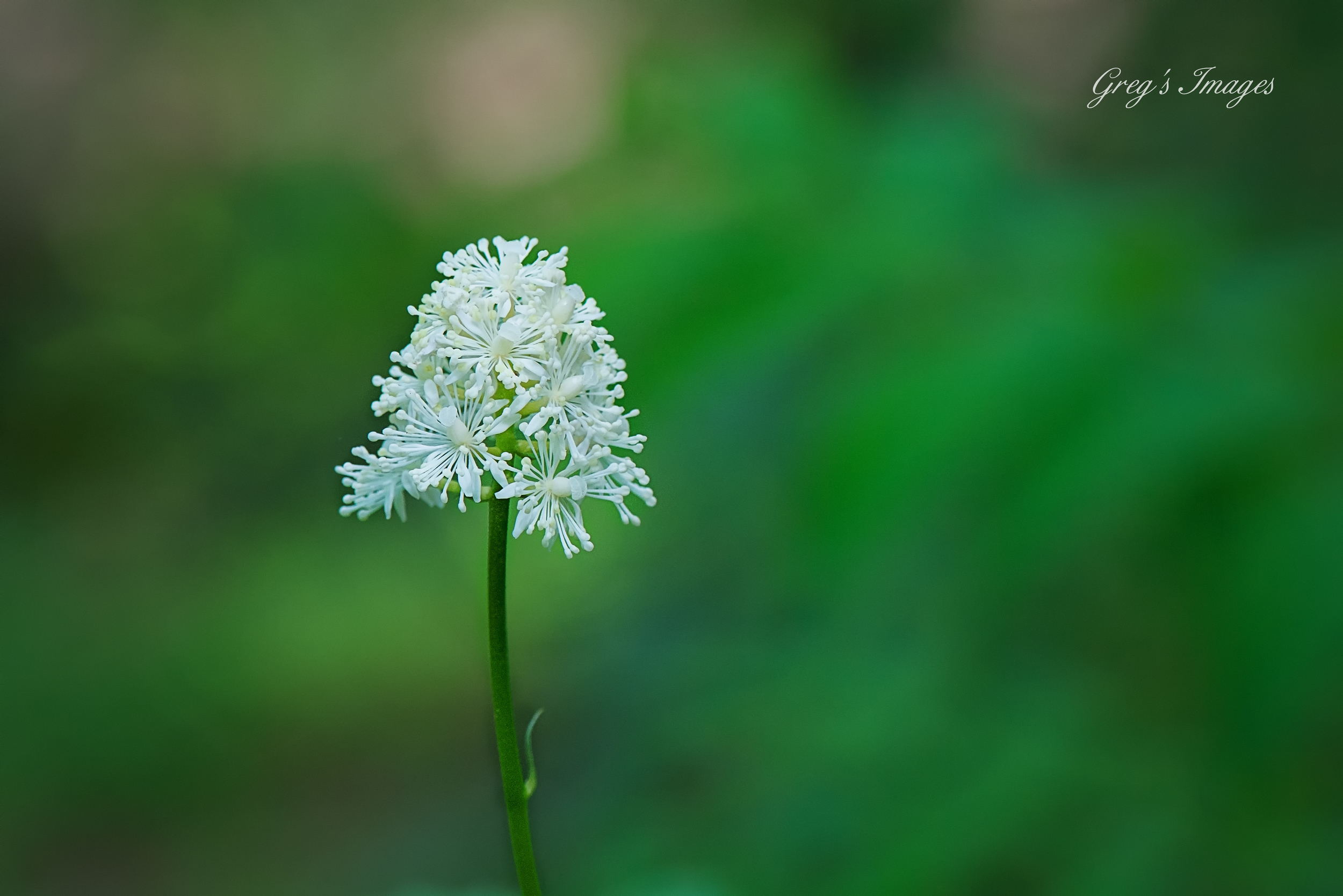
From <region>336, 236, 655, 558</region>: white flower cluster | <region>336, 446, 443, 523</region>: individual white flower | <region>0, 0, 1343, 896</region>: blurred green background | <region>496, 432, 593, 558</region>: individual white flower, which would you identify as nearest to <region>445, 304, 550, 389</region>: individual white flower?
<region>336, 236, 655, 558</region>: white flower cluster

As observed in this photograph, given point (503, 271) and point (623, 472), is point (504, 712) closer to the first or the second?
point (623, 472)

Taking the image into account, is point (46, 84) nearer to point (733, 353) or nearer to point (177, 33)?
point (177, 33)

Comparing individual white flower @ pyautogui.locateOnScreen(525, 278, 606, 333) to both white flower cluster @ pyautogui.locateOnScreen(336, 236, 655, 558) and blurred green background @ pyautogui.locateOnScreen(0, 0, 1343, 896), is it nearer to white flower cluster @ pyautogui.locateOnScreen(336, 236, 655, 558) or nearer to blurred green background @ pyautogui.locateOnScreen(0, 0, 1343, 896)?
white flower cluster @ pyautogui.locateOnScreen(336, 236, 655, 558)

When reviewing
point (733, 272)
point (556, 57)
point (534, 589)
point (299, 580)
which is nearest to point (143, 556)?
point (299, 580)

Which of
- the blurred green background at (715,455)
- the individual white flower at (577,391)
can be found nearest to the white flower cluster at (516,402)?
the individual white flower at (577,391)

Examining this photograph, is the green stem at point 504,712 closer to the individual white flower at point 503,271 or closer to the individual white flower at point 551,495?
the individual white flower at point 551,495

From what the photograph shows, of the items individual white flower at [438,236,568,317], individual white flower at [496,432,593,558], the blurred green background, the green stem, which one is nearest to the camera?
the green stem
